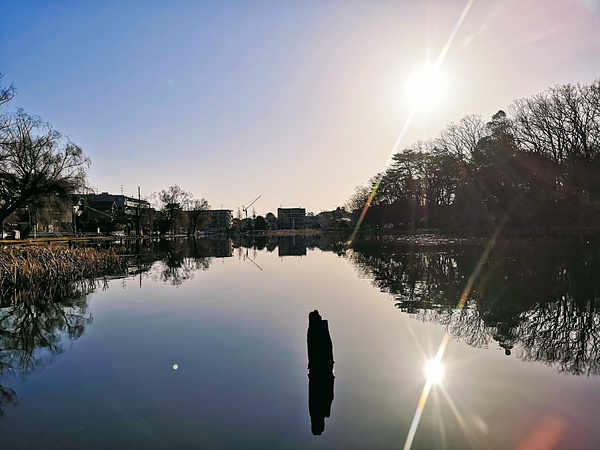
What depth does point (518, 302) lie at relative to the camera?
1441 centimetres

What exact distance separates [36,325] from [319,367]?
31.2 feet

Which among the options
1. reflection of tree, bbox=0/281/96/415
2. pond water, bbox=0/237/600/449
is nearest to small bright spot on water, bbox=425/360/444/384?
pond water, bbox=0/237/600/449

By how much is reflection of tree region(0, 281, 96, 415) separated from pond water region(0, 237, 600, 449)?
0.07m

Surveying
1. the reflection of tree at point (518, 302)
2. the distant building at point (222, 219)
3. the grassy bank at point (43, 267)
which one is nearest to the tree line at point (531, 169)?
the reflection of tree at point (518, 302)

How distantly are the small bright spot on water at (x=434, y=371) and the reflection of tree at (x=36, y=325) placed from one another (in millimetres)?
7007

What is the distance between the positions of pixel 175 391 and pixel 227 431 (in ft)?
5.89

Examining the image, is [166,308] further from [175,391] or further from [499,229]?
[499,229]

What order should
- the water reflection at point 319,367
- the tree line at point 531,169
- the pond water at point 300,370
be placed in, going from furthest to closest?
1. the tree line at point 531,169
2. the water reflection at point 319,367
3. the pond water at point 300,370

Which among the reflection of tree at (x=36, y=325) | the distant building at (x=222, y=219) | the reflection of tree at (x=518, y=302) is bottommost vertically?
the reflection of tree at (x=36, y=325)

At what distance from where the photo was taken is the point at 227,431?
19.9 ft

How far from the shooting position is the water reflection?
680cm

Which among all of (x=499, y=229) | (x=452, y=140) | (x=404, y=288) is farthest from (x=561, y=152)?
(x=404, y=288)

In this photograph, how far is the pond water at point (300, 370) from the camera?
6.02m

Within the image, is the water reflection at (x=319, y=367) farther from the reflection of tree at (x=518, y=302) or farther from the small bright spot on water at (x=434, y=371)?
the reflection of tree at (x=518, y=302)
